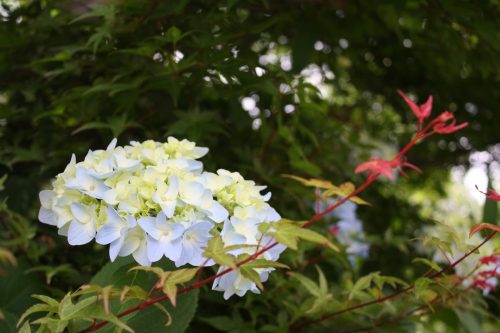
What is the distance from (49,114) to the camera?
1.46 metres

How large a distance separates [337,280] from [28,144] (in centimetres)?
89

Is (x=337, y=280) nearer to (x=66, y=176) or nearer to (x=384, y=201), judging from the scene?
(x=384, y=201)

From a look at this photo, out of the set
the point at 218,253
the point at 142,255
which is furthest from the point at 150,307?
the point at 218,253

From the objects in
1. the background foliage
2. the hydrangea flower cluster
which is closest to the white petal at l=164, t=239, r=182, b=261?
the hydrangea flower cluster

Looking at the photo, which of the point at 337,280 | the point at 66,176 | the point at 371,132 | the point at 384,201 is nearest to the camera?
the point at 66,176

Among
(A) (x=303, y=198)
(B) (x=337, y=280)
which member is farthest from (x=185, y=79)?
Result: (B) (x=337, y=280)

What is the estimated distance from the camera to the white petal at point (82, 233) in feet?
2.91

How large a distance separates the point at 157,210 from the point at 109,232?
0.07 metres

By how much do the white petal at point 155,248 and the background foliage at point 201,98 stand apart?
376 mm

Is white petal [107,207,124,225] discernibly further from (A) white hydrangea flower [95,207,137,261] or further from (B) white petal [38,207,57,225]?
(B) white petal [38,207,57,225]

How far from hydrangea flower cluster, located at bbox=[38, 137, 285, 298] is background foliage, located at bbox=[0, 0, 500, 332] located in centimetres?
31

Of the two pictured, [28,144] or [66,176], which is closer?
[66,176]

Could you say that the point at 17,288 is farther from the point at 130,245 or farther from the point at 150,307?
the point at 130,245

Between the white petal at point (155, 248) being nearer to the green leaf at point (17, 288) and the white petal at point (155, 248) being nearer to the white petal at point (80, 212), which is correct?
the white petal at point (80, 212)
